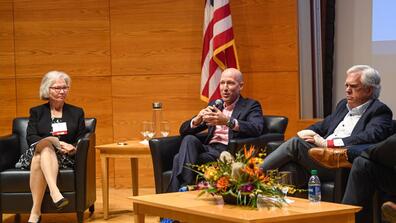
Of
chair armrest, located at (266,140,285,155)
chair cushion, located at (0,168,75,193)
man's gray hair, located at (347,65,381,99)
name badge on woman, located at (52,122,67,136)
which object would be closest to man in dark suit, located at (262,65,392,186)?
man's gray hair, located at (347,65,381,99)

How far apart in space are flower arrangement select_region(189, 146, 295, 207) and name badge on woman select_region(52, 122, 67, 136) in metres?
2.24

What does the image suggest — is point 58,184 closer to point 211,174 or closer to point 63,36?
point 211,174

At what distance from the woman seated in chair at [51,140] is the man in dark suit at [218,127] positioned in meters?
0.89

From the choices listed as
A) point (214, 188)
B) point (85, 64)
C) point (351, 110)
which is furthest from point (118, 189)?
point (214, 188)

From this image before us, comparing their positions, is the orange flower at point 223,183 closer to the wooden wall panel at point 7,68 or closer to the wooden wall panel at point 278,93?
the wooden wall panel at point 278,93

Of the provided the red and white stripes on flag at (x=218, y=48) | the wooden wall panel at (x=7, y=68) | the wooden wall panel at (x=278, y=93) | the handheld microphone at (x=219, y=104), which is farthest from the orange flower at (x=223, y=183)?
the wooden wall panel at (x=7, y=68)

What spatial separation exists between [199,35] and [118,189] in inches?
68.5

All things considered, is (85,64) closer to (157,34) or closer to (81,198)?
(157,34)

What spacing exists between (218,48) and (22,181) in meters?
2.16

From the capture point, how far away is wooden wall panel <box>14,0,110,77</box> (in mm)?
7117

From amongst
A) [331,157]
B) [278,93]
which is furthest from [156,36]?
[331,157]

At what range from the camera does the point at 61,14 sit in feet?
23.4

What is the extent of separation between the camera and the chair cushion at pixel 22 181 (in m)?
5.38

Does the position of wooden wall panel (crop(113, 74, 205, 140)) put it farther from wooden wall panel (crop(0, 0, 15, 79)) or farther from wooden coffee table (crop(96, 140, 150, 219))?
wooden coffee table (crop(96, 140, 150, 219))
